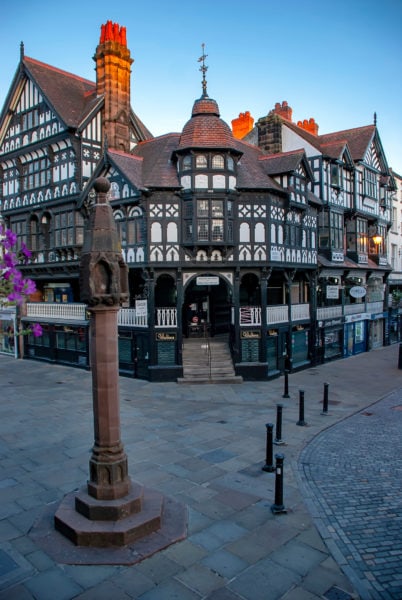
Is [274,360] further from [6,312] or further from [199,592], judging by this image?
[6,312]

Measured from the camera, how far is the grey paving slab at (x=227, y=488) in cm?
581

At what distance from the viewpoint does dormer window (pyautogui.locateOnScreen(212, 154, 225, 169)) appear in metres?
18.6

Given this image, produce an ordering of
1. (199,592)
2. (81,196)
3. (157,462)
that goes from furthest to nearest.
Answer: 1. (81,196)
2. (157,462)
3. (199,592)

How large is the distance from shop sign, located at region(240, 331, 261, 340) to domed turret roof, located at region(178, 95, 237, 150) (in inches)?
313

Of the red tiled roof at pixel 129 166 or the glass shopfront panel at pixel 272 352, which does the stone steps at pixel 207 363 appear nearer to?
the glass shopfront panel at pixel 272 352

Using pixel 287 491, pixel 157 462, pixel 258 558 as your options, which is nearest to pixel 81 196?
pixel 157 462

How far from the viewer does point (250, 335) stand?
19266 mm

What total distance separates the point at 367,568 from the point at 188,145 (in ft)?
53.7

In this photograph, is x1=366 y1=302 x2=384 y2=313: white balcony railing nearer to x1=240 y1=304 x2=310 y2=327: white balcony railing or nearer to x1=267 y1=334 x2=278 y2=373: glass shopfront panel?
x1=240 y1=304 x2=310 y2=327: white balcony railing

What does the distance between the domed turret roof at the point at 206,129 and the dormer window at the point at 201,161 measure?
462 millimetres

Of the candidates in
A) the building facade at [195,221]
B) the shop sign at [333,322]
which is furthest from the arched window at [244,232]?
the shop sign at [333,322]

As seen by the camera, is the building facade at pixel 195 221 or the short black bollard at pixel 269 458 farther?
the building facade at pixel 195 221

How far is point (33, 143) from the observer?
79.4ft

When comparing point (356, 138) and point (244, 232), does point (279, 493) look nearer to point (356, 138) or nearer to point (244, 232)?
point (244, 232)
